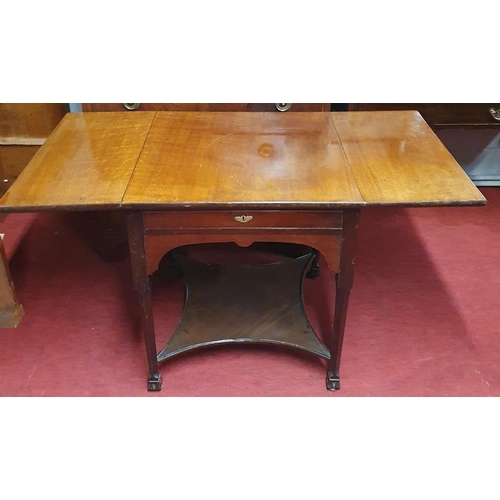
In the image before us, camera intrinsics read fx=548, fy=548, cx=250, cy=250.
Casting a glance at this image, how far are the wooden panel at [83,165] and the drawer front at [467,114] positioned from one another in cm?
144

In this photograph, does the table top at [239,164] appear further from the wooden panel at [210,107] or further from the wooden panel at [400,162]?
the wooden panel at [210,107]

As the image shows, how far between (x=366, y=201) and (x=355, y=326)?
80 cm

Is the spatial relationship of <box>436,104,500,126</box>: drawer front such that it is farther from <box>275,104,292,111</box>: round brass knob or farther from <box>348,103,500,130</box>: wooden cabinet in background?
<box>275,104,292,111</box>: round brass knob

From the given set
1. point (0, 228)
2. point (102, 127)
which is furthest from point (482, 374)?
point (0, 228)

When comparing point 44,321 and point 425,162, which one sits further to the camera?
point 44,321

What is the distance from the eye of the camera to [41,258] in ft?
8.28

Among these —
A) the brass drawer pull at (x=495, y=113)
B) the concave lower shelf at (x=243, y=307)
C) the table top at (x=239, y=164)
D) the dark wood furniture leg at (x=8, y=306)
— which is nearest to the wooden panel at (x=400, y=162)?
the table top at (x=239, y=164)

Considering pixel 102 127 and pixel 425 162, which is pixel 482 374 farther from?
pixel 102 127

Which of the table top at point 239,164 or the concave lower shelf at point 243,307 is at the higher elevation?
the table top at point 239,164

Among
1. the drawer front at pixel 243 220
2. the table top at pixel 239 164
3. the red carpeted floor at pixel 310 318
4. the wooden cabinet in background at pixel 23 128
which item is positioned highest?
the table top at pixel 239 164

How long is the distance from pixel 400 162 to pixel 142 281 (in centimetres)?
88

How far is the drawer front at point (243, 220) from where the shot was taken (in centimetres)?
154

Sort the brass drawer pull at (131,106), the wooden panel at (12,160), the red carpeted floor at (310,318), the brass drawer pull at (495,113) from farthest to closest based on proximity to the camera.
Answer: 1. the wooden panel at (12,160)
2. the brass drawer pull at (495,113)
3. the brass drawer pull at (131,106)
4. the red carpeted floor at (310,318)

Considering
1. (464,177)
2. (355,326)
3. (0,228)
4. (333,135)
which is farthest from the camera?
(0,228)
